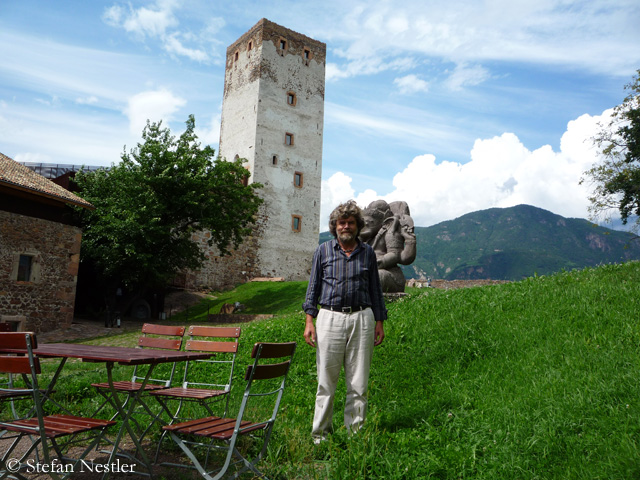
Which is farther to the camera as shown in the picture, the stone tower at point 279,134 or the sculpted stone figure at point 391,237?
the stone tower at point 279,134

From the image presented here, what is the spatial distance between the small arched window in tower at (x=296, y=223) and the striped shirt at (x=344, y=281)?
3049 centimetres

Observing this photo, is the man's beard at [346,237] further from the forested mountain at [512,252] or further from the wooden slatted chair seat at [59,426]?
the forested mountain at [512,252]

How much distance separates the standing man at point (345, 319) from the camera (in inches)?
159

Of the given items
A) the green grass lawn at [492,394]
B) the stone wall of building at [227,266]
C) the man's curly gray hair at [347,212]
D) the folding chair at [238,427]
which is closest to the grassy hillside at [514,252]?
the stone wall of building at [227,266]

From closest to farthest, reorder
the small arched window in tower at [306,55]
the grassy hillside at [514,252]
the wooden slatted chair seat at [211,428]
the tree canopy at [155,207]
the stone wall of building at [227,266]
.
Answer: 1. the wooden slatted chair seat at [211,428]
2. the tree canopy at [155,207]
3. the stone wall of building at [227,266]
4. the small arched window in tower at [306,55]
5. the grassy hillside at [514,252]

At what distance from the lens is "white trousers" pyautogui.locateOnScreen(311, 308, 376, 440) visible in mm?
4039

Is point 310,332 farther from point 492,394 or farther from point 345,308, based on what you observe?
point 492,394

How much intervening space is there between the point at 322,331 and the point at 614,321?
13.7 ft

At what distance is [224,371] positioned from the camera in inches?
297

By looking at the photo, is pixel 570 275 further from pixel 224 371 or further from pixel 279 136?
pixel 279 136

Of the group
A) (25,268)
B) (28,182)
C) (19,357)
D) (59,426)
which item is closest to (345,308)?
(59,426)

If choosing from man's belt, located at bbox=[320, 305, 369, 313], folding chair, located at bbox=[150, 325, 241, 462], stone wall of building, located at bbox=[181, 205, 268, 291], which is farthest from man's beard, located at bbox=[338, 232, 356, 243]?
stone wall of building, located at bbox=[181, 205, 268, 291]

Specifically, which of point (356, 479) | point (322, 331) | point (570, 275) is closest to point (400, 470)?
point (356, 479)

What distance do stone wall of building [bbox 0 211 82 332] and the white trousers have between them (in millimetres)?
15798
